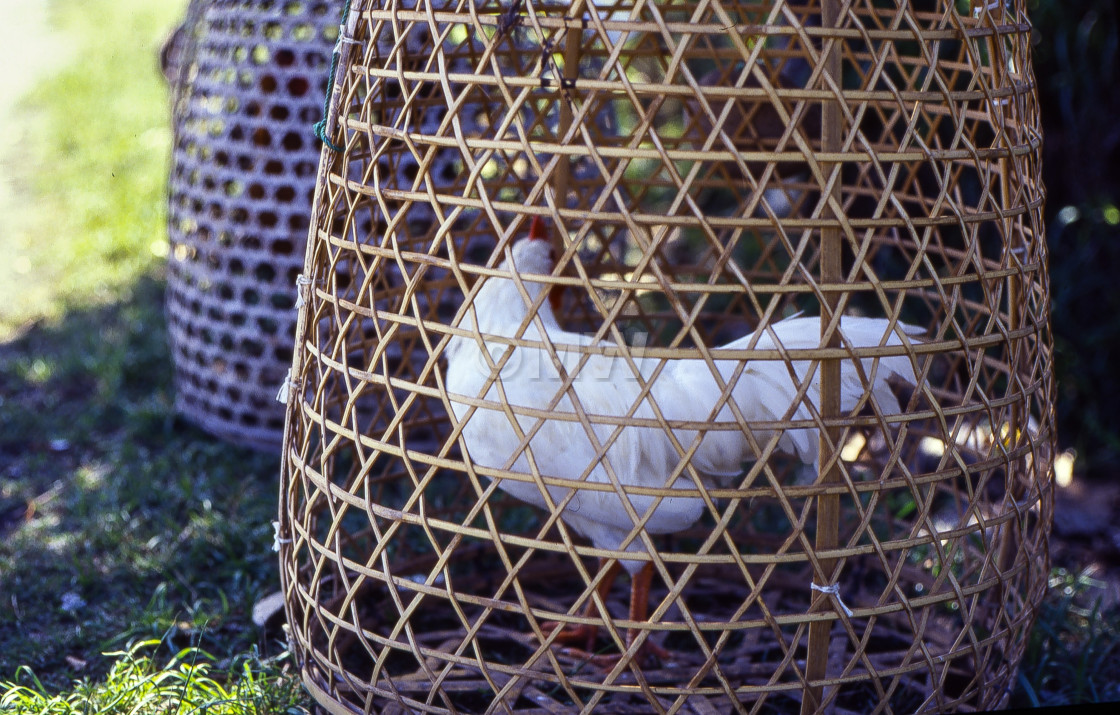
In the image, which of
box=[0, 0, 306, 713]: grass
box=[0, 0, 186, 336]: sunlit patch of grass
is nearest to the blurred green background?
box=[0, 0, 306, 713]: grass

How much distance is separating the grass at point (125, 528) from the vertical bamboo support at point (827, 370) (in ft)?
2.23

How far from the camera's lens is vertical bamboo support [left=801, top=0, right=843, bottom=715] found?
1.35 metres

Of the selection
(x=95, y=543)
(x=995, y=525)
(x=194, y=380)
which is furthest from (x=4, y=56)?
(x=995, y=525)

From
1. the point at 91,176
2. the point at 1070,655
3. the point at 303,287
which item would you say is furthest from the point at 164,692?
the point at 91,176

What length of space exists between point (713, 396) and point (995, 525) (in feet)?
1.60

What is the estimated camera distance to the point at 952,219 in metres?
1.37

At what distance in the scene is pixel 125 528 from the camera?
2.49m

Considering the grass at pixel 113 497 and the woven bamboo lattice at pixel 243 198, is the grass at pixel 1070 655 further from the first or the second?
the woven bamboo lattice at pixel 243 198

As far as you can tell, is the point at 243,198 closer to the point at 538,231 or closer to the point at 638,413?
the point at 538,231

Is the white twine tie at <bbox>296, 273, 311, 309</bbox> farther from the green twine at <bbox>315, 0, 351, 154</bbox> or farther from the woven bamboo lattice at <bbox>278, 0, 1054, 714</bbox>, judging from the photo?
the green twine at <bbox>315, 0, 351, 154</bbox>

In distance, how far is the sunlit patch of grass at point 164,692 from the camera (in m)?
1.72

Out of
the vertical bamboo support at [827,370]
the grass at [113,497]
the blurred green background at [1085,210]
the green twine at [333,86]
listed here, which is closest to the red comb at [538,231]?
the green twine at [333,86]

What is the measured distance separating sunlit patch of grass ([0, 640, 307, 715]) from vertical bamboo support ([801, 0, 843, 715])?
→ 3.06ft

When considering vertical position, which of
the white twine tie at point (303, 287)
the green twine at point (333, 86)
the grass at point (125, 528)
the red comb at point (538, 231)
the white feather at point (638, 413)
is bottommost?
the grass at point (125, 528)
